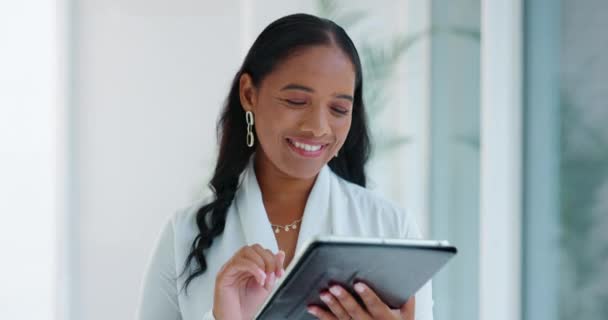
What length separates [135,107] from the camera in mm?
4184

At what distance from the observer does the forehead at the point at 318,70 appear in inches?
69.5

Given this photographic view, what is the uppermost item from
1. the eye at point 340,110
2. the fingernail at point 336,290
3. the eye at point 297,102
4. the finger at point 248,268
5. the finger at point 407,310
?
the eye at point 297,102

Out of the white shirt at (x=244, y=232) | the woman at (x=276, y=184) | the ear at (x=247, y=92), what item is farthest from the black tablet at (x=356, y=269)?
the ear at (x=247, y=92)

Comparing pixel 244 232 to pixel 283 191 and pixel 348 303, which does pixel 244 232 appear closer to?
pixel 283 191

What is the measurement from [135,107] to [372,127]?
1157 millimetres

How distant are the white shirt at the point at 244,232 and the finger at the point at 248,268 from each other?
267 millimetres

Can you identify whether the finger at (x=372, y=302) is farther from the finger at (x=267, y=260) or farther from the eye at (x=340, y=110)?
the eye at (x=340, y=110)

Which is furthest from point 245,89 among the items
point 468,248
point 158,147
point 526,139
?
point 158,147

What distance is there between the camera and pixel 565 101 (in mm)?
2932

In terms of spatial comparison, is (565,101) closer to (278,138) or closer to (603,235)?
(603,235)

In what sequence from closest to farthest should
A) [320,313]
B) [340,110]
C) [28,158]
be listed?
[320,313], [340,110], [28,158]

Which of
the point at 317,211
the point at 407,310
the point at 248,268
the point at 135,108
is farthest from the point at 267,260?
the point at 135,108

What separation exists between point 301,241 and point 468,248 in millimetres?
1817

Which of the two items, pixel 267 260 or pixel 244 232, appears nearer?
pixel 267 260
